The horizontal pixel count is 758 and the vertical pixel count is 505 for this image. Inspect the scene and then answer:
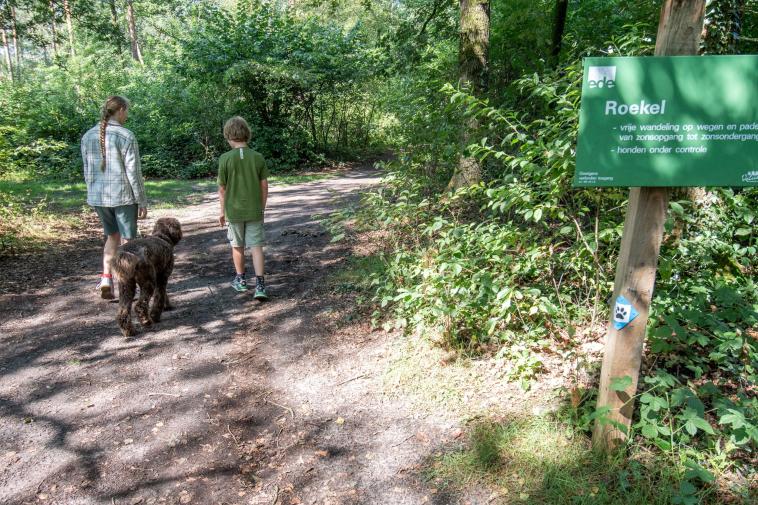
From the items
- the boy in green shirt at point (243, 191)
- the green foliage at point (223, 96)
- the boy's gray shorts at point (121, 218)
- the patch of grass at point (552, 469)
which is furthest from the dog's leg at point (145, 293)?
the green foliage at point (223, 96)

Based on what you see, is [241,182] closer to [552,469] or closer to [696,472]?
[552,469]

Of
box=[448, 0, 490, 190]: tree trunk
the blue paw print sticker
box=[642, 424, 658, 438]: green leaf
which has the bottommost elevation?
box=[642, 424, 658, 438]: green leaf

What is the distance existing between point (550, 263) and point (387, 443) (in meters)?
1.96

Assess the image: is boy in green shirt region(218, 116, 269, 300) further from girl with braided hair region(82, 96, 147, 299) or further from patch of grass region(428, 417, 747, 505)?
patch of grass region(428, 417, 747, 505)

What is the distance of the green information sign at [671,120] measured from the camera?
221 centimetres

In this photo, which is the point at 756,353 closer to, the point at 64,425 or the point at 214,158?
the point at 64,425

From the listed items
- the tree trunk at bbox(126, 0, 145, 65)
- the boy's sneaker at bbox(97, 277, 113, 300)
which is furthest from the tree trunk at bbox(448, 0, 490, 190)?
the tree trunk at bbox(126, 0, 145, 65)

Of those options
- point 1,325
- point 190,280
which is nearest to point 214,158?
point 190,280

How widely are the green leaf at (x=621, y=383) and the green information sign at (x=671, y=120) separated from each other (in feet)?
3.30

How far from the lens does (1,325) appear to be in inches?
200

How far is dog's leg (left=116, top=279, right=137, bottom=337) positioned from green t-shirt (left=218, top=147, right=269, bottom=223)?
1310mm

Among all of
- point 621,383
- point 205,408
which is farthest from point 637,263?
point 205,408

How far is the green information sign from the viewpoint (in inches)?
86.9

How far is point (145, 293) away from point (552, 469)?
153 inches
